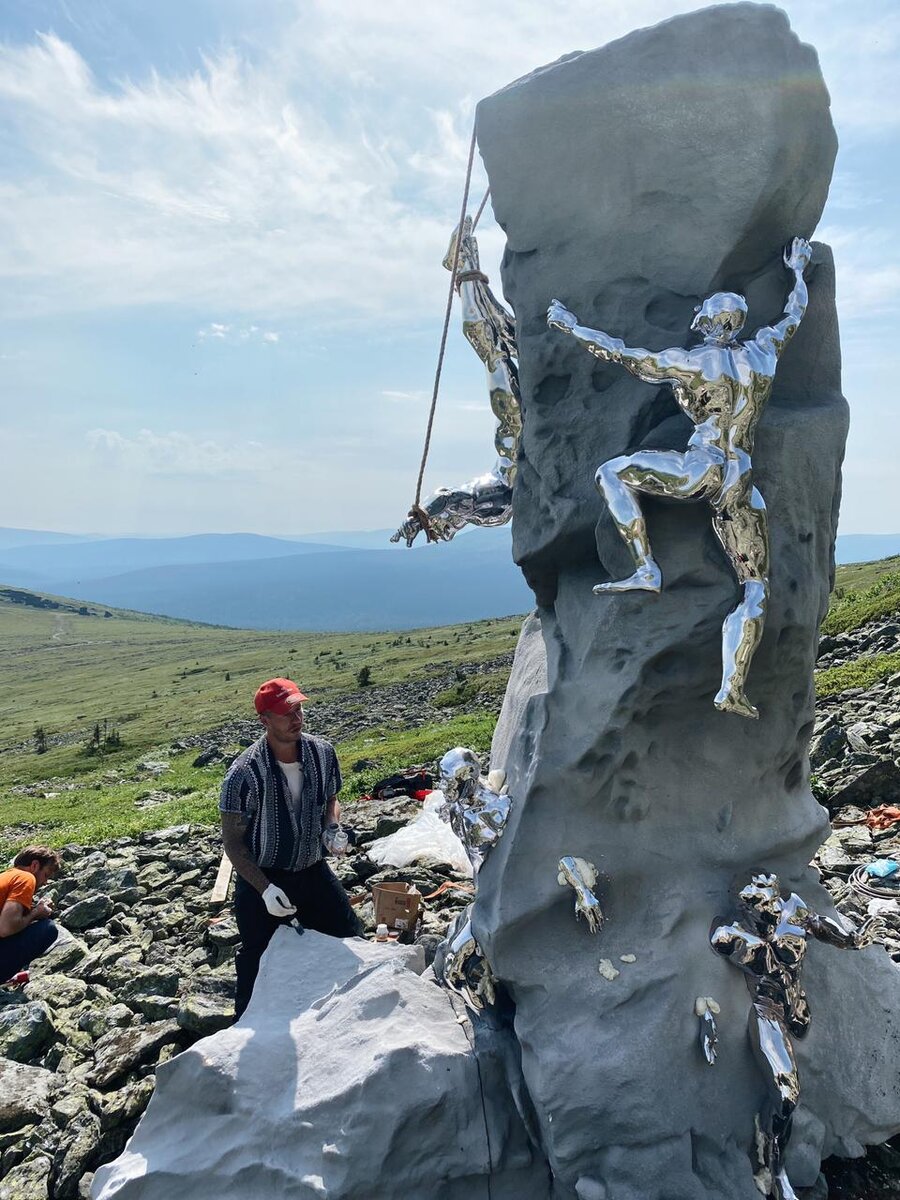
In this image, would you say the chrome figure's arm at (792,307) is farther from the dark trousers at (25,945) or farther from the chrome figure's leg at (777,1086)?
the dark trousers at (25,945)

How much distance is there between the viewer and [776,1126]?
17.4 ft

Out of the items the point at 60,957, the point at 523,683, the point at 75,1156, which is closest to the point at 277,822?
the point at 523,683

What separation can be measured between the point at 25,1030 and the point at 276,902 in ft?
10.1

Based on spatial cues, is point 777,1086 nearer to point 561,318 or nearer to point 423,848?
point 561,318

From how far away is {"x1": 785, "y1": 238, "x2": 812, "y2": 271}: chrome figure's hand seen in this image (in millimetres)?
5648

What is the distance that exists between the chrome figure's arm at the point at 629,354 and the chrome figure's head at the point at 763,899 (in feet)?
9.97

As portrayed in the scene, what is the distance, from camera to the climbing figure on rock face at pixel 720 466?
5129mm

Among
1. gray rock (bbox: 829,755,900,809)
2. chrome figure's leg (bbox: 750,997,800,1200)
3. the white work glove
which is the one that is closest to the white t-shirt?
the white work glove

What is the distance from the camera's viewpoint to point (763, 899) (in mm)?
5445

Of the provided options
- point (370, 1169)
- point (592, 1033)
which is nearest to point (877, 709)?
point (592, 1033)

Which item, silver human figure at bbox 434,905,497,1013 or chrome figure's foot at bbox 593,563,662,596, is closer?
chrome figure's foot at bbox 593,563,662,596

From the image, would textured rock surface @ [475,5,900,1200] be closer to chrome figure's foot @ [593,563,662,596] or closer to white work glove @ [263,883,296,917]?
chrome figure's foot @ [593,563,662,596]

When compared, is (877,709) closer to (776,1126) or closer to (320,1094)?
(776,1126)

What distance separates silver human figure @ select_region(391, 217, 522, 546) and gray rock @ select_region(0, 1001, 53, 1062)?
577 cm
